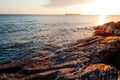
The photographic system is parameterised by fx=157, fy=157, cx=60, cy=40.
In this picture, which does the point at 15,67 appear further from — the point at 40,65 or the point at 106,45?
the point at 106,45

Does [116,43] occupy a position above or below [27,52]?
above

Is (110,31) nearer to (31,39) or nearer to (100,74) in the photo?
(31,39)

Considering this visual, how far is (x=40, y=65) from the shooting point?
1262 centimetres

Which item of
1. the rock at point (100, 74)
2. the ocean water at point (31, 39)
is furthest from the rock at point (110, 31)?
the rock at point (100, 74)

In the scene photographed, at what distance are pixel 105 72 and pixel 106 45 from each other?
16.7 ft

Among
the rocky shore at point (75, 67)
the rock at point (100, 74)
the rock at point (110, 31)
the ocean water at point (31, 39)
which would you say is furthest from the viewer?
the rock at point (110, 31)

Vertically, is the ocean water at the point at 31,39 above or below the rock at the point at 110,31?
below

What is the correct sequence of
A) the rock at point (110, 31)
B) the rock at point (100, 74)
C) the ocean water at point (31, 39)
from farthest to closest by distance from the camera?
1. the rock at point (110, 31)
2. the ocean water at point (31, 39)
3. the rock at point (100, 74)

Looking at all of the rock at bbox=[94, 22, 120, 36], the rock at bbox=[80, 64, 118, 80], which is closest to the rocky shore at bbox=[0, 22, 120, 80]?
the rock at bbox=[80, 64, 118, 80]

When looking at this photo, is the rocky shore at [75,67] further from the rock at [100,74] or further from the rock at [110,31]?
the rock at [110,31]

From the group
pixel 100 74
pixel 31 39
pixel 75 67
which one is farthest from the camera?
pixel 31 39

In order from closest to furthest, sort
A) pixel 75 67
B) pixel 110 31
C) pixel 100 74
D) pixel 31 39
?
pixel 100 74
pixel 75 67
pixel 110 31
pixel 31 39

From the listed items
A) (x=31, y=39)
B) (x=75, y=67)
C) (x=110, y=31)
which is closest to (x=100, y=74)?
(x=75, y=67)

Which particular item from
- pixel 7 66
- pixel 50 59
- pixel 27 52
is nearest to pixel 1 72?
pixel 7 66
